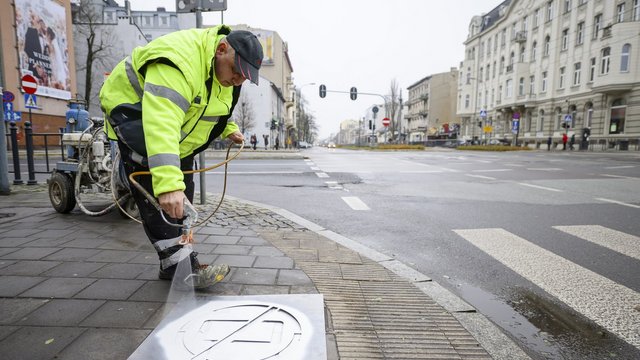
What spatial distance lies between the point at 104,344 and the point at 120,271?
1.10 m

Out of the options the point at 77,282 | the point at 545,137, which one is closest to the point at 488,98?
the point at 545,137

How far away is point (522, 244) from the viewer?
4027 mm

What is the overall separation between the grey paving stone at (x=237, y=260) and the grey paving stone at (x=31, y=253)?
1.57m

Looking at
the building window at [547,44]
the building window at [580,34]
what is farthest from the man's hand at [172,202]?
the building window at [547,44]

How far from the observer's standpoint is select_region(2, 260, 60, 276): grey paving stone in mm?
2912

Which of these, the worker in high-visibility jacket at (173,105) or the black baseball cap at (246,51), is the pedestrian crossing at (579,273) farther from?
the black baseball cap at (246,51)

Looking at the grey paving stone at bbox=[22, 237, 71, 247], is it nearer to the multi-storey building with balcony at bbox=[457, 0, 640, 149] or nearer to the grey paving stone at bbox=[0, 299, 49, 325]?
the grey paving stone at bbox=[0, 299, 49, 325]

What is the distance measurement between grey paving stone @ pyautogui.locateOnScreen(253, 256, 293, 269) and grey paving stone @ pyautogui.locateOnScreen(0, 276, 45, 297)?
1.62m

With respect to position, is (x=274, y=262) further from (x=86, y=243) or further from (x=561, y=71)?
(x=561, y=71)

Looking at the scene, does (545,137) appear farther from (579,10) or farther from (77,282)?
(77,282)

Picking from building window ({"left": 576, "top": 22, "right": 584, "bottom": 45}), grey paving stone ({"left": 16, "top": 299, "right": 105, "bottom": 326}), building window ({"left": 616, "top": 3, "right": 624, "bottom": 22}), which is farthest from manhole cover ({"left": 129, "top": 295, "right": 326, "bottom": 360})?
building window ({"left": 576, "top": 22, "right": 584, "bottom": 45})

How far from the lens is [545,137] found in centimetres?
3928

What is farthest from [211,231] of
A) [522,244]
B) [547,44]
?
[547,44]

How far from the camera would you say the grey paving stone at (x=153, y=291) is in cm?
250
